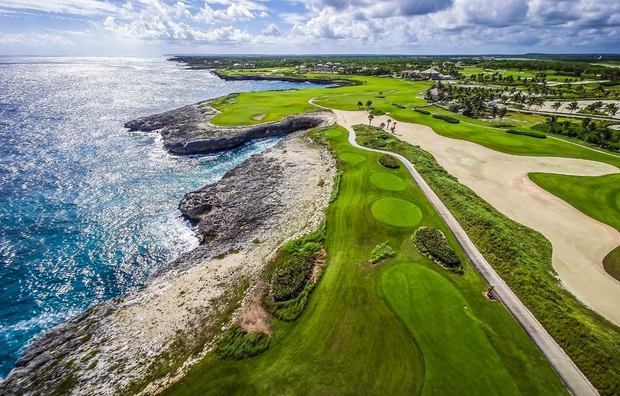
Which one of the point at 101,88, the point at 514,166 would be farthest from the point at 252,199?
the point at 101,88

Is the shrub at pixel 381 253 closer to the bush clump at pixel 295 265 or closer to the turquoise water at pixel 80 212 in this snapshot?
the bush clump at pixel 295 265

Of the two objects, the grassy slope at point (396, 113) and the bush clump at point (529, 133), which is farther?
the bush clump at point (529, 133)

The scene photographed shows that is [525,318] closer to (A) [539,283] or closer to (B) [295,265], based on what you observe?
(A) [539,283]

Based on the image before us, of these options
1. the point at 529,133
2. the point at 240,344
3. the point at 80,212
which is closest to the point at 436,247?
the point at 240,344

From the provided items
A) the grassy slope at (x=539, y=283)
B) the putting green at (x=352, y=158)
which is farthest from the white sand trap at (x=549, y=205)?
the putting green at (x=352, y=158)

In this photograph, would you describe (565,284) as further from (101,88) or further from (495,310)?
(101,88)

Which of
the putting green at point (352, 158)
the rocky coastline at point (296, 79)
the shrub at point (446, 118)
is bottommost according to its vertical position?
the putting green at point (352, 158)

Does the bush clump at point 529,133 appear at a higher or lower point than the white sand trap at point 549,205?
higher
